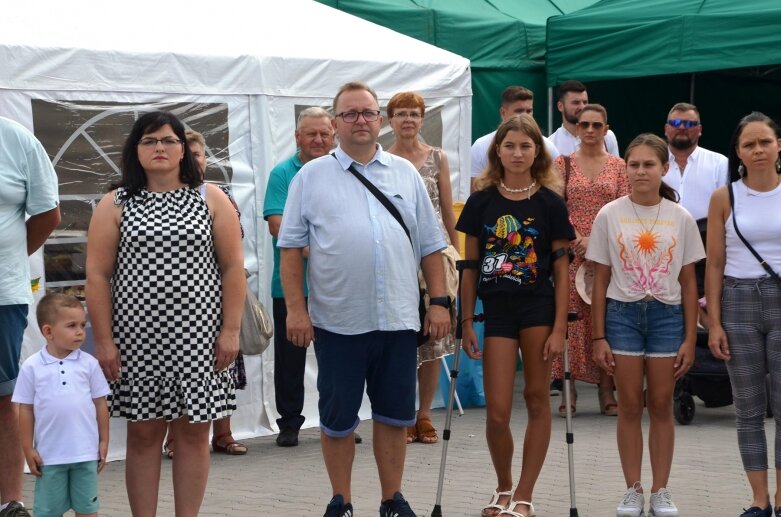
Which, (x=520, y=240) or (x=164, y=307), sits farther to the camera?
(x=520, y=240)

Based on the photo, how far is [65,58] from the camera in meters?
7.58

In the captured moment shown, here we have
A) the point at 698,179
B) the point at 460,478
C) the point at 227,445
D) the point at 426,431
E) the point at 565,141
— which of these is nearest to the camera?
the point at 460,478

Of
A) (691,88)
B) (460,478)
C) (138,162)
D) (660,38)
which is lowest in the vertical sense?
(460,478)

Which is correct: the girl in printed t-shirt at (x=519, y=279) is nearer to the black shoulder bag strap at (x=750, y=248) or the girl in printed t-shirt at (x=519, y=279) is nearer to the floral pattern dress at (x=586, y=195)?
the black shoulder bag strap at (x=750, y=248)

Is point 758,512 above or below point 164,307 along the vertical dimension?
below

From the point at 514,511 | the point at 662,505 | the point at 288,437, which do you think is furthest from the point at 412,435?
the point at 662,505

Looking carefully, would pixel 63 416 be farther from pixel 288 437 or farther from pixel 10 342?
pixel 288 437

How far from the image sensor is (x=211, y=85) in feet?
27.0

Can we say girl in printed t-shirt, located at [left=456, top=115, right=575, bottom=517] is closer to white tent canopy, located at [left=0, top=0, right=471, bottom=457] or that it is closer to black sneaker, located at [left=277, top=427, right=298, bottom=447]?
black sneaker, located at [left=277, top=427, right=298, bottom=447]

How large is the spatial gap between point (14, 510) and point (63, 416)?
92cm

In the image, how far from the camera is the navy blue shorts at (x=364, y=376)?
19.2ft

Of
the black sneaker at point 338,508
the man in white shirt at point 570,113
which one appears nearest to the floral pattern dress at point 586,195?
the man in white shirt at point 570,113

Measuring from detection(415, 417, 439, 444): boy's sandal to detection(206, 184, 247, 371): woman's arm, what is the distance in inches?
119

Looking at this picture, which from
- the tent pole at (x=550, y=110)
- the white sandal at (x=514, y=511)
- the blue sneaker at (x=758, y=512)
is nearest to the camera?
the blue sneaker at (x=758, y=512)
